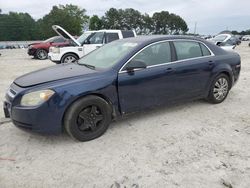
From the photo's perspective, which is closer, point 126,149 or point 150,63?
point 126,149

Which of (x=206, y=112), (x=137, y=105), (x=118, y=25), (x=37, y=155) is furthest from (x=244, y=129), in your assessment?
(x=118, y=25)

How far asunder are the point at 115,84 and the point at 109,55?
0.84 metres

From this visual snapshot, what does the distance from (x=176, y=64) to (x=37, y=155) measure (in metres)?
2.77

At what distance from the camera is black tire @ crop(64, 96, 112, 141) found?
3797 millimetres

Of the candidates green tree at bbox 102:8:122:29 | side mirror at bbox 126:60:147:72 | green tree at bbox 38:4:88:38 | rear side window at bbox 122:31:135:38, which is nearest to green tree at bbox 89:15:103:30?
green tree at bbox 38:4:88:38

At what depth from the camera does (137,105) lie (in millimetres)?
4410

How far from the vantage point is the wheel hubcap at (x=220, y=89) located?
5555 millimetres

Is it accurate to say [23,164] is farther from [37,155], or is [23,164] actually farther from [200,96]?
[200,96]

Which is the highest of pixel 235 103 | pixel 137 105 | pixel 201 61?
pixel 201 61

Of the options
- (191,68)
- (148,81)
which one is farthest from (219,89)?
(148,81)

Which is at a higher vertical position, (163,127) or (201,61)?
(201,61)

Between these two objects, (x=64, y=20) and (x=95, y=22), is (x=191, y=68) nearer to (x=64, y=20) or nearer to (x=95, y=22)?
(x=64, y=20)

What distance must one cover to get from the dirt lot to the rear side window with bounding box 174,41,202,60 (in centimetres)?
114

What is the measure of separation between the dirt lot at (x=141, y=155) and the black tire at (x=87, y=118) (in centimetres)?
15
